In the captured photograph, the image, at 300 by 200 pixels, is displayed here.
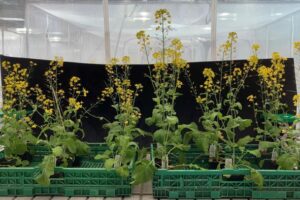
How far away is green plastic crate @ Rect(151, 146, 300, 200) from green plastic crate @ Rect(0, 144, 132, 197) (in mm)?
177

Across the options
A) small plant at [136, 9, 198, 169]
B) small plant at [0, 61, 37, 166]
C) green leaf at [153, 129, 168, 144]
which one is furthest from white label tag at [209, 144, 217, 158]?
small plant at [0, 61, 37, 166]

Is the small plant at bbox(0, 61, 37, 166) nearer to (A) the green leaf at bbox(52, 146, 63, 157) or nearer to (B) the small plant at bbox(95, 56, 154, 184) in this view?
(A) the green leaf at bbox(52, 146, 63, 157)

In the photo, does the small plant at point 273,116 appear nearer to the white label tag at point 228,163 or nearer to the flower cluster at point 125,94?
the white label tag at point 228,163

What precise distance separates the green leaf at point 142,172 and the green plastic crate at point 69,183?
0.06 meters

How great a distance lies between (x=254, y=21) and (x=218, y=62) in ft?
1.61

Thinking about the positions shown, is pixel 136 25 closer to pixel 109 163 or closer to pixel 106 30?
pixel 106 30

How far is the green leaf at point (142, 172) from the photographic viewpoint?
56.3 inches

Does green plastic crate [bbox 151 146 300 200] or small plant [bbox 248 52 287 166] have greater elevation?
small plant [bbox 248 52 287 166]

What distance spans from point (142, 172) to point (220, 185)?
1.19 ft

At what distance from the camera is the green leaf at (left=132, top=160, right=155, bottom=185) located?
1431mm

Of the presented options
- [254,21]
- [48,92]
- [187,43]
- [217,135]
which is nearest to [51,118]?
[48,92]

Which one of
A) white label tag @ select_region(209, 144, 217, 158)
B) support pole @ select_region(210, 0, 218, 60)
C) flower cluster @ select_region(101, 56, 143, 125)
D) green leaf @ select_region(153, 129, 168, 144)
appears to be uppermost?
support pole @ select_region(210, 0, 218, 60)

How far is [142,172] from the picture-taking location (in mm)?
1433

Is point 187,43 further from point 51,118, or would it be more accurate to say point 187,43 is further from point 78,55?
point 51,118
